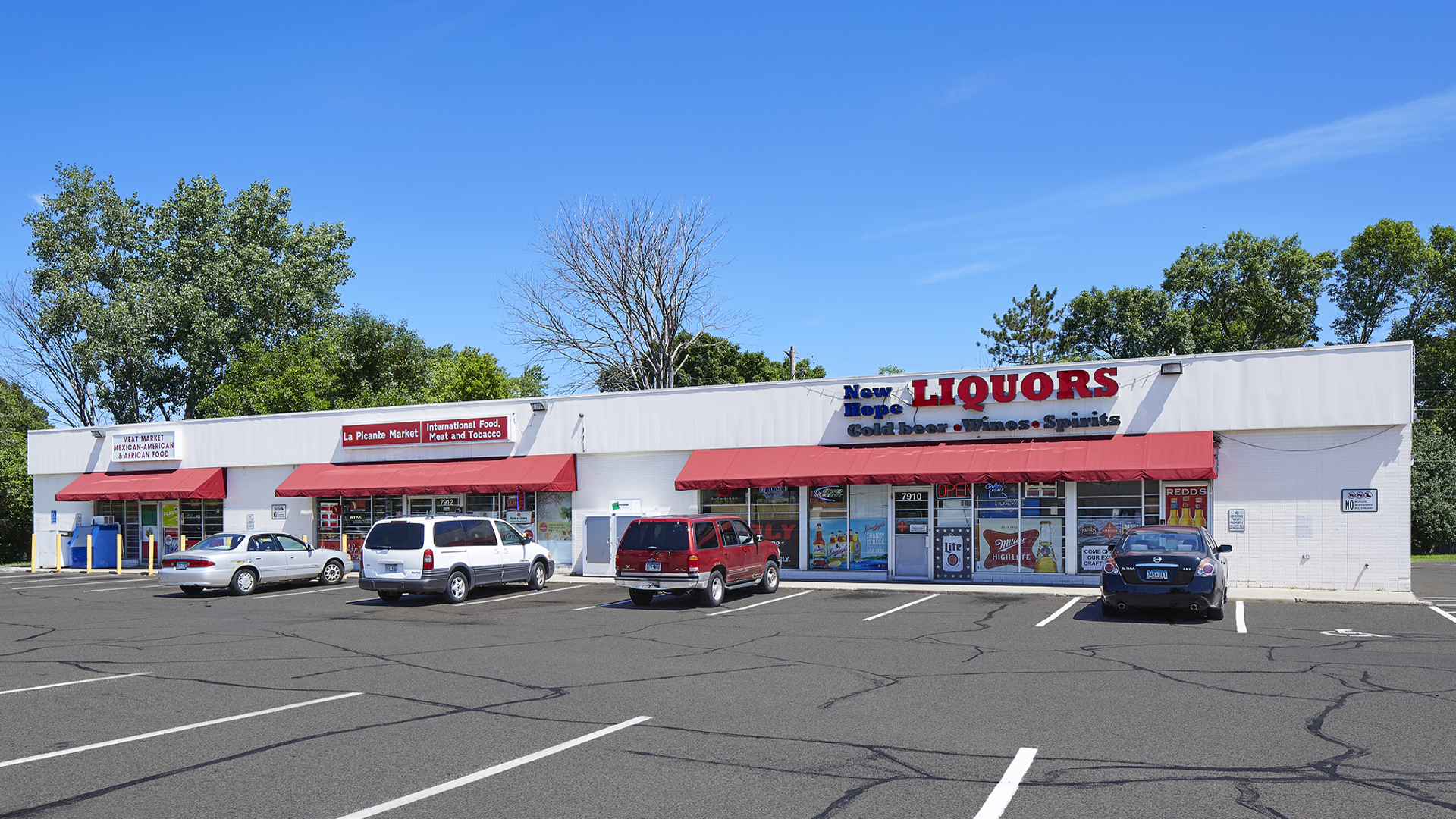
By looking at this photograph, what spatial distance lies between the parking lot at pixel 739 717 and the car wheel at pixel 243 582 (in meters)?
5.95

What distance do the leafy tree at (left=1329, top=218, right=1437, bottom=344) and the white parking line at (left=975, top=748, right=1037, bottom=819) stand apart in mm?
51525

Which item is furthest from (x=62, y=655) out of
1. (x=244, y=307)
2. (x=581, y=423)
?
(x=244, y=307)

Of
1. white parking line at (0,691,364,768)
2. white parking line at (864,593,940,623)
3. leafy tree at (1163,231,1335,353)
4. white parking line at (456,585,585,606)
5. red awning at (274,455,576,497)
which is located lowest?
white parking line at (456,585,585,606)

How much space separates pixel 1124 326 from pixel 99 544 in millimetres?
44249

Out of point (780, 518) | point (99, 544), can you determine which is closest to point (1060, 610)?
point (780, 518)

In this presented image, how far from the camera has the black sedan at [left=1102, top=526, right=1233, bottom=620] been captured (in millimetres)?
15562

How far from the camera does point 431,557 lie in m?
20.2

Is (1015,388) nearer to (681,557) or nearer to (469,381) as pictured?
(681,557)

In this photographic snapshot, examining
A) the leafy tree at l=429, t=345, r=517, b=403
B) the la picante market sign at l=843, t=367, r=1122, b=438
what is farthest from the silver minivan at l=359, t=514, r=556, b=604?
the leafy tree at l=429, t=345, r=517, b=403

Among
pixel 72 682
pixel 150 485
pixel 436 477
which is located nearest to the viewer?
pixel 72 682

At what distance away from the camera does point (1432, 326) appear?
50.2 metres

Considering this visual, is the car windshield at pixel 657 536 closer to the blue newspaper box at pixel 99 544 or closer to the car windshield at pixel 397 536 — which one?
the car windshield at pixel 397 536

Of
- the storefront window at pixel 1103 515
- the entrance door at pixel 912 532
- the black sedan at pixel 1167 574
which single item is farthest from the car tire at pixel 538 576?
the black sedan at pixel 1167 574

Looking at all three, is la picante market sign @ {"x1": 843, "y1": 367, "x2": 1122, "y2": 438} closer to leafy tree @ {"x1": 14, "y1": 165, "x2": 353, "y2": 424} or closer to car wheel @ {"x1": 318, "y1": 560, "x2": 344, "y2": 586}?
car wheel @ {"x1": 318, "y1": 560, "x2": 344, "y2": 586}
